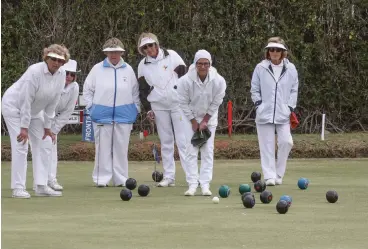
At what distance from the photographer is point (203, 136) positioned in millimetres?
12414

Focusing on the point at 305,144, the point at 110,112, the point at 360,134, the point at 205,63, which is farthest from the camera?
the point at 360,134

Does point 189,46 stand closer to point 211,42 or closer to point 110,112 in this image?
point 211,42

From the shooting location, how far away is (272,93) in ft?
46.4

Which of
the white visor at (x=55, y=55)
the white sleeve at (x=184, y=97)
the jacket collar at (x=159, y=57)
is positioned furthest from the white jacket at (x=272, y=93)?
the white visor at (x=55, y=55)

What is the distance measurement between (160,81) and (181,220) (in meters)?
4.14

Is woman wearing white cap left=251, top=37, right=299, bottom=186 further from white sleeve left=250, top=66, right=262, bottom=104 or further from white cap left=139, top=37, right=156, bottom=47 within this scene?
white cap left=139, top=37, right=156, bottom=47

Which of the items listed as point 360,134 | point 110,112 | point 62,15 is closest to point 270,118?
point 110,112

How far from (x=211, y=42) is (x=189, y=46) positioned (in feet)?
1.44

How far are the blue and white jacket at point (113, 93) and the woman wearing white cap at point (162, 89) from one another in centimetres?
14

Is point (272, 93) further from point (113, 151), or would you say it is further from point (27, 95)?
point (27, 95)

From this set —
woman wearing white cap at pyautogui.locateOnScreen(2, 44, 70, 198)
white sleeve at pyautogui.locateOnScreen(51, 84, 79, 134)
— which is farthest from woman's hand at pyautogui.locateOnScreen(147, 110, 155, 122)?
woman wearing white cap at pyautogui.locateOnScreen(2, 44, 70, 198)

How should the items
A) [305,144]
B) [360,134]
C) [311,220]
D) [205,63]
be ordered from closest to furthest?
1. [311,220]
2. [205,63]
3. [305,144]
4. [360,134]

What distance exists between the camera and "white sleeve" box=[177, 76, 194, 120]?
12594mm

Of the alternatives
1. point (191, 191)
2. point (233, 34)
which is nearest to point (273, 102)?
point (191, 191)
